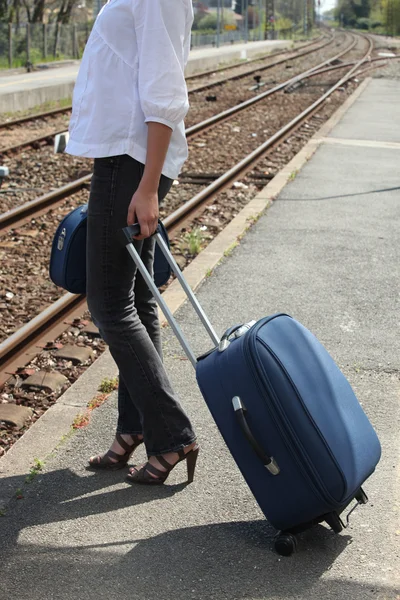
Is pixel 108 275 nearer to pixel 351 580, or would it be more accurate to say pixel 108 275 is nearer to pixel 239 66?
pixel 351 580

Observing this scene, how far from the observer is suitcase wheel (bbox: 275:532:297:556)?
2.84 m

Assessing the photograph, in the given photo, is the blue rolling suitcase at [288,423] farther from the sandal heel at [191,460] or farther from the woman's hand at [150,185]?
the sandal heel at [191,460]

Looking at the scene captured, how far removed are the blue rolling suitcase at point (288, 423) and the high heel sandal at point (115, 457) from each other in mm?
655

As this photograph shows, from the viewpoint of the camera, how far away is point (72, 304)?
5938 mm

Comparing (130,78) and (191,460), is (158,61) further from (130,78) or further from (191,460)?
(191,460)

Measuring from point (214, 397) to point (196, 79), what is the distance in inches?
1131

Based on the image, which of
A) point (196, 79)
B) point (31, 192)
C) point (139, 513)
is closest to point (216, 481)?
point (139, 513)

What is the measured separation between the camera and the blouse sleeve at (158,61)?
9.27ft

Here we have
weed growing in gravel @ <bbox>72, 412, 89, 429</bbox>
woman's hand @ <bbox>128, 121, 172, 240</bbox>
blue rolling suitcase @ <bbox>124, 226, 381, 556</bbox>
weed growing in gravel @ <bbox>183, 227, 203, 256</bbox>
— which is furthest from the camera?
weed growing in gravel @ <bbox>183, 227, 203, 256</bbox>

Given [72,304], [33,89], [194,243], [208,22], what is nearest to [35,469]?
[72,304]

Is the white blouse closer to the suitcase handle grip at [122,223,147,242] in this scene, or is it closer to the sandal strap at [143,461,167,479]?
the suitcase handle grip at [122,223,147,242]

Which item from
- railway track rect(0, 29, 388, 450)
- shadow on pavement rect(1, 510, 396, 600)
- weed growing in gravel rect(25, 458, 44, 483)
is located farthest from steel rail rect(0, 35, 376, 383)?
shadow on pavement rect(1, 510, 396, 600)

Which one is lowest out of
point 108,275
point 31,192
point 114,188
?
point 31,192

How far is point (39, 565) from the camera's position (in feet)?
9.12
